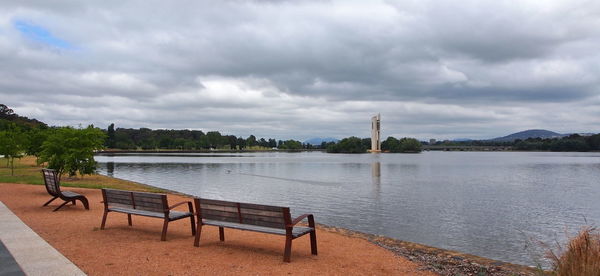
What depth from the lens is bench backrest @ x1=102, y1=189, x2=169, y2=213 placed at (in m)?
9.80

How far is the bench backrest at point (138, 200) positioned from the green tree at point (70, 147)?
14.6 meters

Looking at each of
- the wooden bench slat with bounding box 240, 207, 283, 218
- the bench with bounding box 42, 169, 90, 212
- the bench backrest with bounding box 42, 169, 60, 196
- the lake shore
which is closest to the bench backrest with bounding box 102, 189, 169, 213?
the lake shore

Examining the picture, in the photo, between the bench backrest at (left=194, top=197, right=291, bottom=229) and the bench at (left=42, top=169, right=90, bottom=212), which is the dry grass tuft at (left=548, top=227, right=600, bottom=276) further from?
the bench at (left=42, top=169, right=90, bottom=212)

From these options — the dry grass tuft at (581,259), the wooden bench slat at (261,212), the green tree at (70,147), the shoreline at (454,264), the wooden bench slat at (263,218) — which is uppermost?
the green tree at (70,147)

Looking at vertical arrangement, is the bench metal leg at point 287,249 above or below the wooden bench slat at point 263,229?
below

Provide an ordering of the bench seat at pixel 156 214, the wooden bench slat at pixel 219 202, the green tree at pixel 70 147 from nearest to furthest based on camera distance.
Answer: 1. the wooden bench slat at pixel 219 202
2. the bench seat at pixel 156 214
3. the green tree at pixel 70 147

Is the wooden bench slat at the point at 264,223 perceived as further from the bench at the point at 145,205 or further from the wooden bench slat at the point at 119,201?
the wooden bench slat at the point at 119,201

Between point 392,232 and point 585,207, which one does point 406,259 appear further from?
point 585,207

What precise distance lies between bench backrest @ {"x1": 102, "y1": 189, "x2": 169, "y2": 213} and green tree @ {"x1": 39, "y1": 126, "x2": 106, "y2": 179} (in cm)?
1465

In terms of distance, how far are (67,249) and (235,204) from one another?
3301mm

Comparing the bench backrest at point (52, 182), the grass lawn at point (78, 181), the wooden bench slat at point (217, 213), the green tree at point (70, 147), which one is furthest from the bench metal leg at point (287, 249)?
the green tree at point (70, 147)

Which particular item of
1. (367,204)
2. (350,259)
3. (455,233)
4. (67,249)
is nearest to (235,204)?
(350,259)

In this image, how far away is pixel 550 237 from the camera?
16.4 metres

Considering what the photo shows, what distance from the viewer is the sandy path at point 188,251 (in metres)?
7.66
